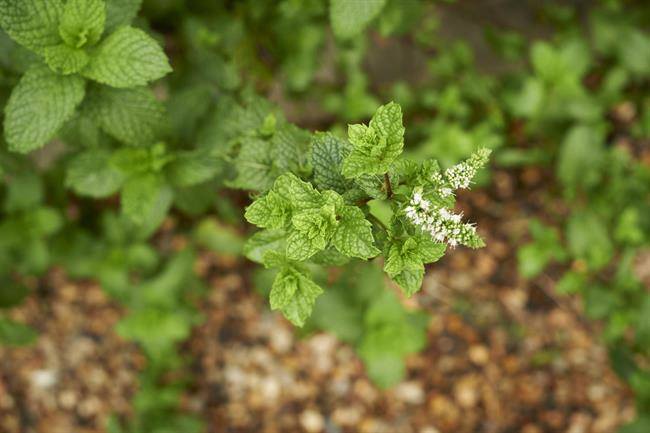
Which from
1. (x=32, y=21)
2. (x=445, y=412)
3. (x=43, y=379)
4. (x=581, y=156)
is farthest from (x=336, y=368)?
(x=32, y=21)

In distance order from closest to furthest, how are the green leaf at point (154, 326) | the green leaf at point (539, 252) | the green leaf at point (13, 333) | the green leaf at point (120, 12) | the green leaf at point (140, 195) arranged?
the green leaf at point (120, 12) < the green leaf at point (140, 195) < the green leaf at point (13, 333) < the green leaf at point (154, 326) < the green leaf at point (539, 252)

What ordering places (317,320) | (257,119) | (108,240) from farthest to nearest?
(108,240)
(317,320)
(257,119)

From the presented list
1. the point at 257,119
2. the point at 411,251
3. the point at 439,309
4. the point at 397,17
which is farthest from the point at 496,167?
the point at 411,251

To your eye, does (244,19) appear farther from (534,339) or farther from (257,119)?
(534,339)

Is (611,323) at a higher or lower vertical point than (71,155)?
higher

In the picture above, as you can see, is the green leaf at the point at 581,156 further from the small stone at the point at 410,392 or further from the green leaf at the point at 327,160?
the green leaf at the point at 327,160

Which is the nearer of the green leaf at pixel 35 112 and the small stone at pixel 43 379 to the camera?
the green leaf at pixel 35 112

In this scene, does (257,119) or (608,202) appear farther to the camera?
(608,202)

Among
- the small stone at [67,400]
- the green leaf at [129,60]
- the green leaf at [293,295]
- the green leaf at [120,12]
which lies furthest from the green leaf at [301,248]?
the small stone at [67,400]
